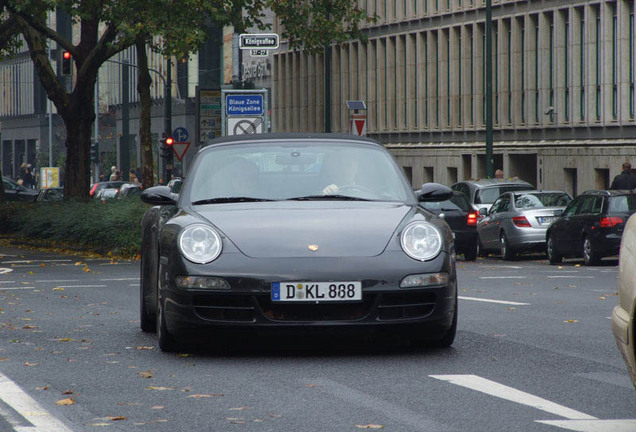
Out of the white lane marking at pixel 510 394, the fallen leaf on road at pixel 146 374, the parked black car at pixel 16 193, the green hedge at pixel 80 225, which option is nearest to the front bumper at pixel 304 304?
the fallen leaf on road at pixel 146 374

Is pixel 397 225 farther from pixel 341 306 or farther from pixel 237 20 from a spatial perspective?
pixel 237 20

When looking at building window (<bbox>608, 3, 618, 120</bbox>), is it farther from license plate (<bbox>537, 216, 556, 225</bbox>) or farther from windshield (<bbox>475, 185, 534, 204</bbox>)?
license plate (<bbox>537, 216, 556, 225</bbox>)

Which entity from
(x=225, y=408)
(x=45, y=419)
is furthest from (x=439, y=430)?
(x=45, y=419)

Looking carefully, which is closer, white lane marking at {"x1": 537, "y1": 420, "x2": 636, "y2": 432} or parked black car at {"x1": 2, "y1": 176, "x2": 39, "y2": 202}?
white lane marking at {"x1": 537, "y1": 420, "x2": 636, "y2": 432}

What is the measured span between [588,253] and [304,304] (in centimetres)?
1795

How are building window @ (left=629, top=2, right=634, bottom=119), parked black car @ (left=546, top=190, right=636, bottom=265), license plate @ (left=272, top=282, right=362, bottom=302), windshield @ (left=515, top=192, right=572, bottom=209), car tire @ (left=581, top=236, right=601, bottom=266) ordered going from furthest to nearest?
building window @ (left=629, top=2, right=634, bottom=119)
windshield @ (left=515, top=192, right=572, bottom=209)
car tire @ (left=581, top=236, right=601, bottom=266)
parked black car @ (left=546, top=190, right=636, bottom=265)
license plate @ (left=272, top=282, right=362, bottom=302)

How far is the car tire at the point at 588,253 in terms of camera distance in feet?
86.3

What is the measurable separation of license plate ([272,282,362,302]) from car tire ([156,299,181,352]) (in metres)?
0.88

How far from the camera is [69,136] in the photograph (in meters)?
34.6

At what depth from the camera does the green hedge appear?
91.4 feet

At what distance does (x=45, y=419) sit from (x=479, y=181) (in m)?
27.6

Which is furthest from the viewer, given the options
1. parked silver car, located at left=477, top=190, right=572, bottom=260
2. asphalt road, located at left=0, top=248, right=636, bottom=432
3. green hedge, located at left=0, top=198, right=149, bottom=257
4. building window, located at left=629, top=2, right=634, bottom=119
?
building window, located at left=629, top=2, right=634, bottom=119

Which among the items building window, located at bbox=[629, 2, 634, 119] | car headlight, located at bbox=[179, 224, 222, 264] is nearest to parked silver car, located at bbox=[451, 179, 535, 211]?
building window, located at bbox=[629, 2, 634, 119]

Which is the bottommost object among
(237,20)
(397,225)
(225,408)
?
(225,408)
